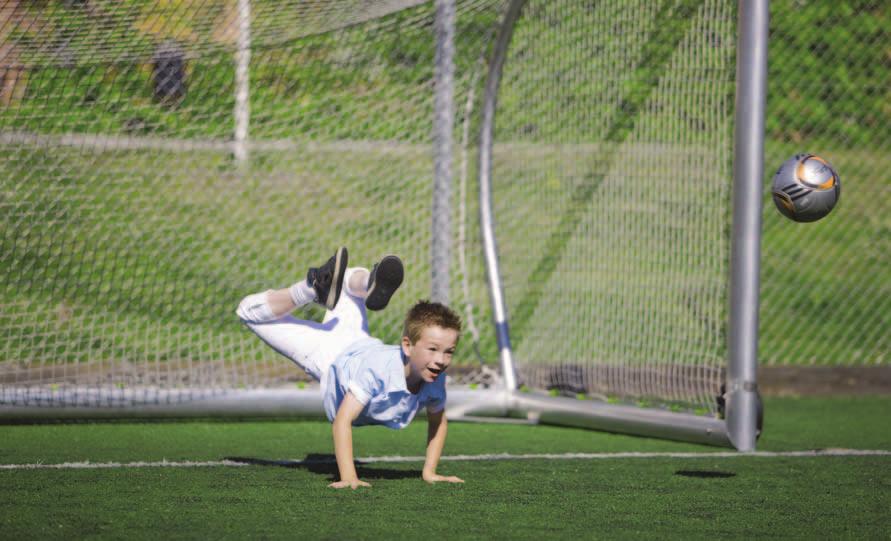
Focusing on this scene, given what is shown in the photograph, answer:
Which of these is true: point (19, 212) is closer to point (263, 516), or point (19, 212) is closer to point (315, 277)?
point (315, 277)

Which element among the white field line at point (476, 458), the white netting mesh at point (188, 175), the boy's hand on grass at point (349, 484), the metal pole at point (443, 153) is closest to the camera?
the boy's hand on grass at point (349, 484)

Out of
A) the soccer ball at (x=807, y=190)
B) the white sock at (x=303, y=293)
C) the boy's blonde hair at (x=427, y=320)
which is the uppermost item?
the soccer ball at (x=807, y=190)

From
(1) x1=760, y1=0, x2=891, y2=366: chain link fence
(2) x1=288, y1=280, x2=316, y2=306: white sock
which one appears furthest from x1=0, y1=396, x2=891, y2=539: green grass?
(1) x1=760, y1=0, x2=891, y2=366: chain link fence

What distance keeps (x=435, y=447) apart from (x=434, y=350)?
0.51 m

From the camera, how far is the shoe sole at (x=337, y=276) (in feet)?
16.6

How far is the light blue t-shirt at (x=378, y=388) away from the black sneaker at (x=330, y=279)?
0.30m

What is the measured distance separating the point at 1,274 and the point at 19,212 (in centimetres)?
39

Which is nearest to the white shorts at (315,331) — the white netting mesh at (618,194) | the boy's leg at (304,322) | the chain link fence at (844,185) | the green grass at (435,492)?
the boy's leg at (304,322)

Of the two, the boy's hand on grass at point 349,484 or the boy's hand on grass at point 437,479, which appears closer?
the boy's hand on grass at point 349,484

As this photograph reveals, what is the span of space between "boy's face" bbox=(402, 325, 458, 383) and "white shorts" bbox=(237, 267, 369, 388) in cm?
74

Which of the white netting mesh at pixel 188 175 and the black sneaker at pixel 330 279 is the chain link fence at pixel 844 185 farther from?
the black sneaker at pixel 330 279

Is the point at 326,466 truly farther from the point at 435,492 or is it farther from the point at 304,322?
the point at 435,492

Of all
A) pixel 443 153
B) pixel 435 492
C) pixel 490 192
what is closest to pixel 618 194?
pixel 490 192

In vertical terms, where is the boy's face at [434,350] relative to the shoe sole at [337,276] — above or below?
below
